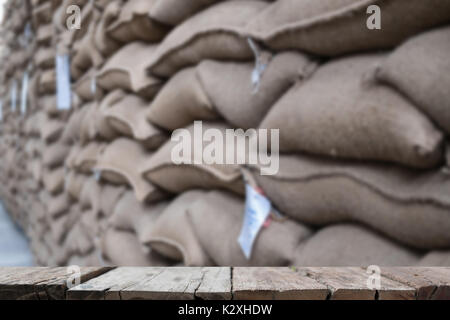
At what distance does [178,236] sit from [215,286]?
2.64 feet

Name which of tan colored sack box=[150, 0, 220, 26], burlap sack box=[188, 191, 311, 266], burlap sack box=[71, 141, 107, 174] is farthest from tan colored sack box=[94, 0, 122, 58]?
burlap sack box=[188, 191, 311, 266]

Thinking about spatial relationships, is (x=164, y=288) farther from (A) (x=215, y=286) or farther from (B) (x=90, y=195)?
(B) (x=90, y=195)

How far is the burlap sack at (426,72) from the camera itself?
1.75 feet

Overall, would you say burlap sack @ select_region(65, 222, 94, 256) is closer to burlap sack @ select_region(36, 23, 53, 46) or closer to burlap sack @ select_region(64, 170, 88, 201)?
burlap sack @ select_region(64, 170, 88, 201)

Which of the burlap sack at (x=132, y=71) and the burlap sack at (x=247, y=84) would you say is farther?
the burlap sack at (x=132, y=71)

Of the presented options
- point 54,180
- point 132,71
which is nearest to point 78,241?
point 54,180

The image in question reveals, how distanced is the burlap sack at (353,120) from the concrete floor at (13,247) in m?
2.40

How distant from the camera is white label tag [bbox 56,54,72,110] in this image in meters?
2.03

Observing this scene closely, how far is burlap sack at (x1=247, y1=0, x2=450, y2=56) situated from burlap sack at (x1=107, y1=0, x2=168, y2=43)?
0.56 metres

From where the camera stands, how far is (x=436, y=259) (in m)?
0.55

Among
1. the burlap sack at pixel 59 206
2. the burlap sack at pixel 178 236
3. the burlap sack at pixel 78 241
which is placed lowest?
the burlap sack at pixel 78 241

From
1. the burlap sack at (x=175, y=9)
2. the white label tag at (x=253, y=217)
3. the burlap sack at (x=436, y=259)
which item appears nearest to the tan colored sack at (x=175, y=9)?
the burlap sack at (x=175, y=9)

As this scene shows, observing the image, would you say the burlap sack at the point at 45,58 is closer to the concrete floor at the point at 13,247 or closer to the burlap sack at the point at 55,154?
the burlap sack at the point at 55,154
